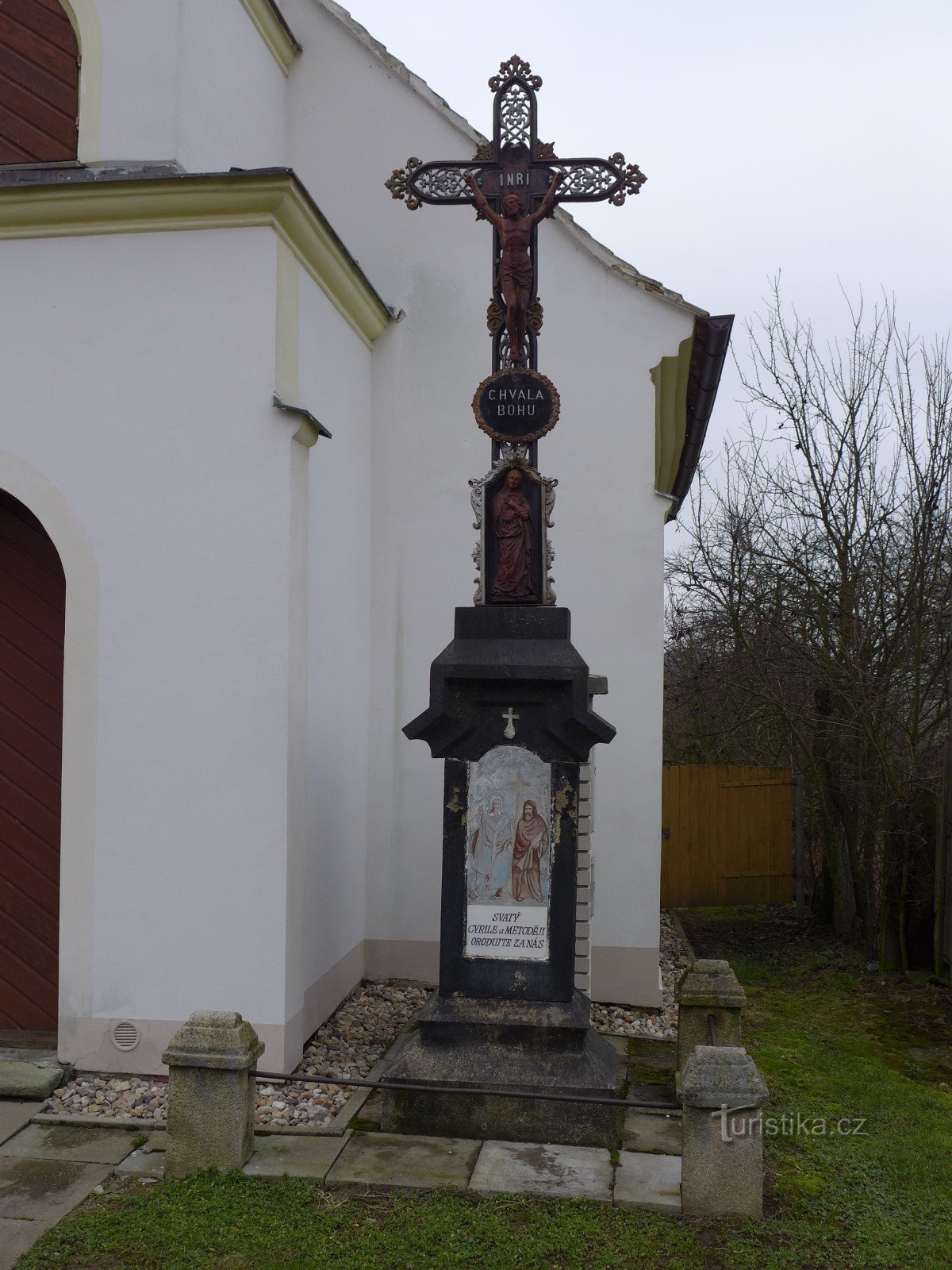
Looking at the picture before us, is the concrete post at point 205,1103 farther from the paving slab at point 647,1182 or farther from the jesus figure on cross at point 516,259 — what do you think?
the jesus figure on cross at point 516,259

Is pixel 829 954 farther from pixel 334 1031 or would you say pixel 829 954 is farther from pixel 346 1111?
pixel 346 1111

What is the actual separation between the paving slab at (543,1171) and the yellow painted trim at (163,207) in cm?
502

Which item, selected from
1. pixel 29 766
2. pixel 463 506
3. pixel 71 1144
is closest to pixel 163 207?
pixel 463 506

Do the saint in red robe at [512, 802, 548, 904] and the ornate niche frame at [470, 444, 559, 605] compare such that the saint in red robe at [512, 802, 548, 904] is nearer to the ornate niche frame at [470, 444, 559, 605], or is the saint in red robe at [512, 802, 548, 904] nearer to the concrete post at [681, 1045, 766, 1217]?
the ornate niche frame at [470, 444, 559, 605]

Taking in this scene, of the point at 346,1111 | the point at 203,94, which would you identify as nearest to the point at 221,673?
the point at 346,1111

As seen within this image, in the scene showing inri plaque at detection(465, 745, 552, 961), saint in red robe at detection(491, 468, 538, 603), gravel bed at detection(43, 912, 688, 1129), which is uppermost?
saint in red robe at detection(491, 468, 538, 603)

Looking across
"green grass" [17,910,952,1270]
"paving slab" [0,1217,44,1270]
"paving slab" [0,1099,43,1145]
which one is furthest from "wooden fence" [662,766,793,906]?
"paving slab" [0,1217,44,1270]

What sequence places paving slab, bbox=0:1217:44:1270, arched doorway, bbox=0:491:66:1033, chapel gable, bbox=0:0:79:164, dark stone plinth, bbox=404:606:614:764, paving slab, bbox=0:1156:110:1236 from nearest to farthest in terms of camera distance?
paving slab, bbox=0:1217:44:1270
paving slab, bbox=0:1156:110:1236
dark stone plinth, bbox=404:606:614:764
arched doorway, bbox=0:491:66:1033
chapel gable, bbox=0:0:79:164

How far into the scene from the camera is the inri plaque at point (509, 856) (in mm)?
5879

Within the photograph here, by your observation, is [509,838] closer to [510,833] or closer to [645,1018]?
[510,833]

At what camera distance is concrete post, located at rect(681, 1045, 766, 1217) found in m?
4.64

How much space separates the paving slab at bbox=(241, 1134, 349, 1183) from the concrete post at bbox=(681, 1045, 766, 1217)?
1.63 metres

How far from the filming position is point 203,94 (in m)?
7.21

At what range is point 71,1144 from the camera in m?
5.35
